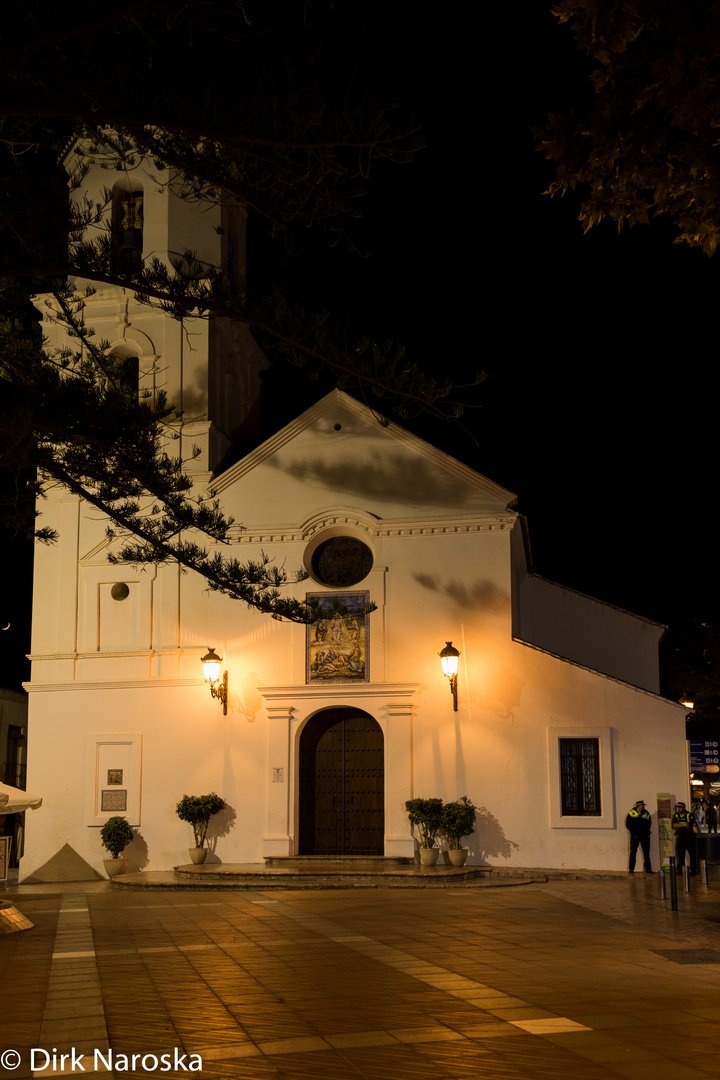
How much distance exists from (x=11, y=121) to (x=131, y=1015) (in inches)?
373

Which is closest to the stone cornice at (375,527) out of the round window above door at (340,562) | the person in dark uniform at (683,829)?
the round window above door at (340,562)

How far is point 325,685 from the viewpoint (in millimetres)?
22047

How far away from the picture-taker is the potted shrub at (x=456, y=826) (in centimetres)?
2036

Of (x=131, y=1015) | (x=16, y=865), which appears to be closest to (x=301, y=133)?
(x=131, y=1015)

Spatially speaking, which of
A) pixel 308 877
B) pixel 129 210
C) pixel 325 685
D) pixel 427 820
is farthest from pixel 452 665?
pixel 129 210

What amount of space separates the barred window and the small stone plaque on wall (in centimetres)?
910

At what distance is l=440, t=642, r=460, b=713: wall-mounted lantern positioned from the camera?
21.2 metres

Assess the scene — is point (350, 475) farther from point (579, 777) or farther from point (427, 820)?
point (579, 777)

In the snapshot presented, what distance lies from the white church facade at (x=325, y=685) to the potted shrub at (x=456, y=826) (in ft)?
1.54

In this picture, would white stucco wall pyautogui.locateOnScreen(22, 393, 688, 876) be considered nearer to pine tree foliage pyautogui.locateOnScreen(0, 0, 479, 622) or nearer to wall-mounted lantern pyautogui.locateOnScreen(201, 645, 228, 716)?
wall-mounted lantern pyautogui.locateOnScreen(201, 645, 228, 716)

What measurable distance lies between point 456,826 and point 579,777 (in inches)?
106

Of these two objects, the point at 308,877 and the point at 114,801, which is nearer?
the point at 308,877

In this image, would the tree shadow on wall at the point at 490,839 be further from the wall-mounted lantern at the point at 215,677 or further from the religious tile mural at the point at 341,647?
the wall-mounted lantern at the point at 215,677

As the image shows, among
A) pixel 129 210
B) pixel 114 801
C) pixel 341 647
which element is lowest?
pixel 114 801
